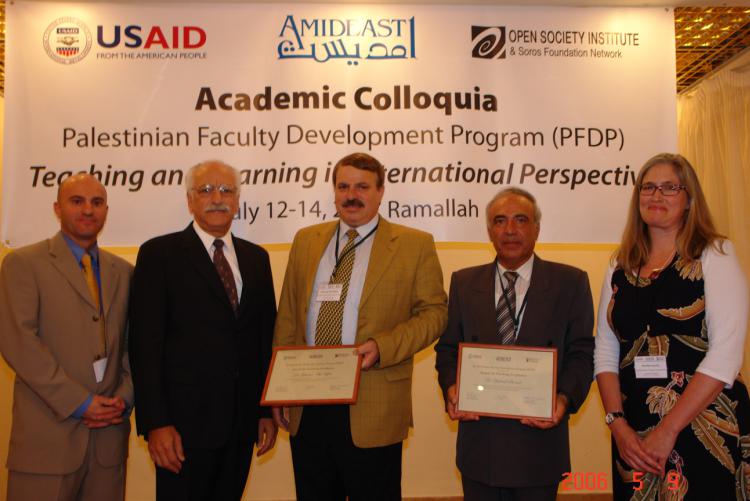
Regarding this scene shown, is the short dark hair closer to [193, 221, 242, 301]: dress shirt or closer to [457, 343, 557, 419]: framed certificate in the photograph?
[193, 221, 242, 301]: dress shirt

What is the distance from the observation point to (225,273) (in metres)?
2.80

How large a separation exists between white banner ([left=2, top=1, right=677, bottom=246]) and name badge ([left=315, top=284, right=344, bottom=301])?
0.86 m

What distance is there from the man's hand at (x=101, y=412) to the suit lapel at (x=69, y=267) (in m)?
0.43

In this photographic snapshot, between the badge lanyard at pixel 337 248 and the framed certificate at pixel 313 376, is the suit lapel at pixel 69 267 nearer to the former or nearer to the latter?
the framed certificate at pixel 313 376

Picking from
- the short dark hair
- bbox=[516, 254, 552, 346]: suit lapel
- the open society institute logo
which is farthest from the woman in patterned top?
the open society institute logo

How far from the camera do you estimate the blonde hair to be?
233 cm

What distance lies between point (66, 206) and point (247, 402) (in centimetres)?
128

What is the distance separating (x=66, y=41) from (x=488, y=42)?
2.49 meters

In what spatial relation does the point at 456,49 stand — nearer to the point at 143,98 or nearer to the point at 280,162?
the point at 280,162

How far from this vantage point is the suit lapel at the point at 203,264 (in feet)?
8.87

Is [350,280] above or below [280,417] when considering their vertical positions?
above

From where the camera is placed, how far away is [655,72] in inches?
143

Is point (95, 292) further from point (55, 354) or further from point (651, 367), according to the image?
point (651, 367)
